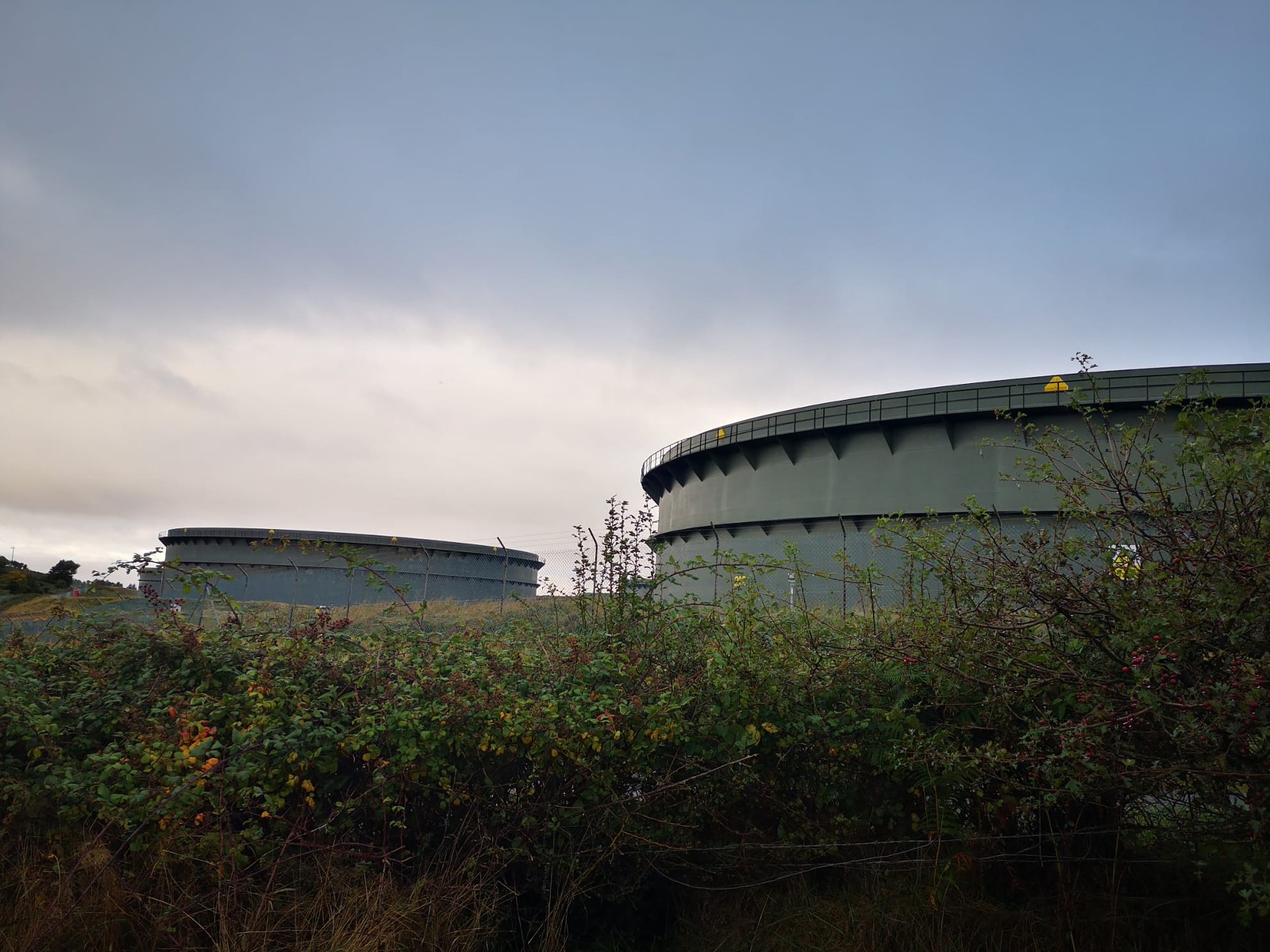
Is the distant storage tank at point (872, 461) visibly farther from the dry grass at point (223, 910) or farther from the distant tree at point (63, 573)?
the distant tree at point (63, 573)

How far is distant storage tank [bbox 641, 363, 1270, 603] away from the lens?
60.5 ft

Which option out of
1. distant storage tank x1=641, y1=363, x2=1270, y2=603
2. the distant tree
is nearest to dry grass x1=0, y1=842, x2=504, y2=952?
distant storage tank x1=641, y1=363, x2=1270, y2=603

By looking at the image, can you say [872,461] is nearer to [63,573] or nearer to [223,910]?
[223,910]

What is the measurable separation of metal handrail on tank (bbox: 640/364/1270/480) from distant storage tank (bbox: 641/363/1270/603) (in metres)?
0.03

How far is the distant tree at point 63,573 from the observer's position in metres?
32.2

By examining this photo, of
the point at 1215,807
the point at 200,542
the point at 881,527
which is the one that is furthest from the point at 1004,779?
the point at 200,542

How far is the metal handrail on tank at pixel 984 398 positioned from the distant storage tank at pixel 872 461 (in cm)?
3

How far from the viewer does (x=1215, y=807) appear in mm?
3539

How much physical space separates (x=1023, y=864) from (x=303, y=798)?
3.88m

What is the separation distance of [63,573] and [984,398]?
3615cm

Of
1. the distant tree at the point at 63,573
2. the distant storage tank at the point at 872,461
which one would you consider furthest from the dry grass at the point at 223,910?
the distant tree at the point at 63,573

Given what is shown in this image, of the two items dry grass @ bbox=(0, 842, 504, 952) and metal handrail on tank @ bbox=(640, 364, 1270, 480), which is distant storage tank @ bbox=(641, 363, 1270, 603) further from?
dry grass @ bbox=(0, 842, 504, 952)

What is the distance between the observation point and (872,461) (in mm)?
22250

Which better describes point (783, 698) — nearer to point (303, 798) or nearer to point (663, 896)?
point (663, 896)
